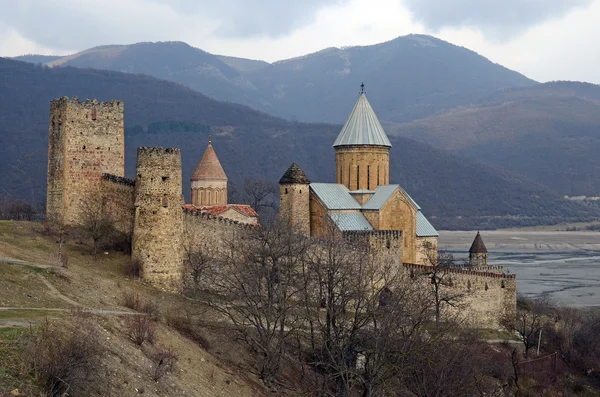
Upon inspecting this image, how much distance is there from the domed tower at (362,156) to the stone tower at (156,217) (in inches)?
608

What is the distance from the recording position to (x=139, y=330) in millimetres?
20375

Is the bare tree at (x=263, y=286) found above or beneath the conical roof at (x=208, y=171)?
beneath

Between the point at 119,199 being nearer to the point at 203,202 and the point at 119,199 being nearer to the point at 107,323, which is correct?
the point at 107,323

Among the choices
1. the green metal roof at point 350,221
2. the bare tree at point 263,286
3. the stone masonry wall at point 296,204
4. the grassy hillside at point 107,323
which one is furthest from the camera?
the green metal roof at point 350,221

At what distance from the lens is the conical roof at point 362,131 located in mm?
42191

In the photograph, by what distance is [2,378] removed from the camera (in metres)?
15.1

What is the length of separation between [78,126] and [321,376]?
12360mm

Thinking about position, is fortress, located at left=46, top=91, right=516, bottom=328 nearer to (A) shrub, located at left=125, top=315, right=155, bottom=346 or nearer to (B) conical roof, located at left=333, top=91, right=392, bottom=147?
(B) conical roof, located at left=333, top=91, right=392, bottom=147

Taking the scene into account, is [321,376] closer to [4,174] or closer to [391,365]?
[391,365]

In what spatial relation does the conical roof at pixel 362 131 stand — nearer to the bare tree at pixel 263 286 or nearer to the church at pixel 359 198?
the church at pixel 359 198

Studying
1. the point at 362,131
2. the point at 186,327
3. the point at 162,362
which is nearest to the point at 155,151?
the point at 186,327

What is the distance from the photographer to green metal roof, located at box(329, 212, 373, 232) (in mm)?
38438

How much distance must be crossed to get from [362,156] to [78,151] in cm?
1516

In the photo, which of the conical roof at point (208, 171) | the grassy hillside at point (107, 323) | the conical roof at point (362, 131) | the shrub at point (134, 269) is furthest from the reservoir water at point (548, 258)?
the grassy hillside at point (107, 323)
